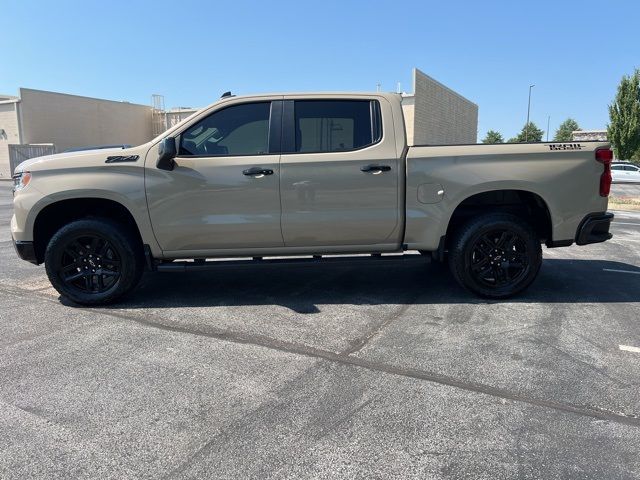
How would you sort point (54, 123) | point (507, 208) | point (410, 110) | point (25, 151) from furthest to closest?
point (54, 123) → point (25, 151) → point (410, 110) → point (507, 208)

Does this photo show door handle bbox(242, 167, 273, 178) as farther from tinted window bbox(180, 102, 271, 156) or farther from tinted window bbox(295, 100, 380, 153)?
tinted window bbox(295, 100, 380, 153)

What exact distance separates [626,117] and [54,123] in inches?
1724

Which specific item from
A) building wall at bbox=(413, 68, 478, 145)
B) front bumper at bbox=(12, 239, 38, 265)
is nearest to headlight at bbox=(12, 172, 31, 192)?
front bumper at bbox=(12, 239, 38, 265)

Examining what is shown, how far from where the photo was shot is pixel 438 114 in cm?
3597

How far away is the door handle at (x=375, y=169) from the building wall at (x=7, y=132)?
1505 inches

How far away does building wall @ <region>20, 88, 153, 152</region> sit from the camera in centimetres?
3597

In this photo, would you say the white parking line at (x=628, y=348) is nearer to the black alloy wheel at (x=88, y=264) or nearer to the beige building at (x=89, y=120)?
the black alloy wheel at (x=88, y=264)

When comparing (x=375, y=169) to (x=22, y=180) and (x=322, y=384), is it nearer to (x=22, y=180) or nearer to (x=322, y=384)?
(x=322, y=384)

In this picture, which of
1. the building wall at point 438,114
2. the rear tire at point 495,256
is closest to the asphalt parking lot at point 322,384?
the rear tire at point 495,256

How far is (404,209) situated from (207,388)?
264 centimetres

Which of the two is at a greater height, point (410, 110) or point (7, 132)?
point (410, 110)

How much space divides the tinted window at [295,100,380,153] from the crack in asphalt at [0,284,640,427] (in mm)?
1944

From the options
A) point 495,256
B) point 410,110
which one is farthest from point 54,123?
point 495,256

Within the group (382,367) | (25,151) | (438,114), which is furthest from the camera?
(438,114)
